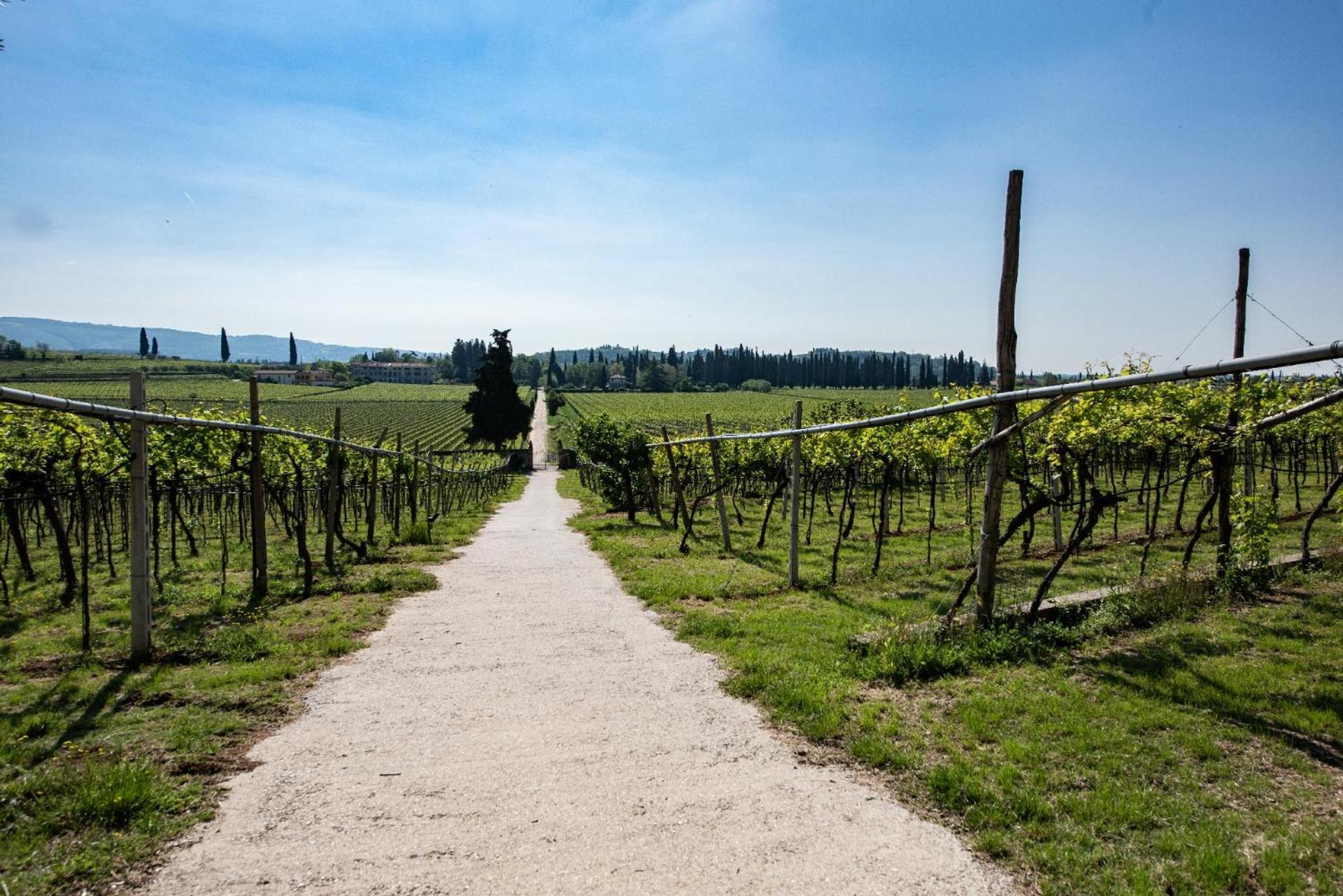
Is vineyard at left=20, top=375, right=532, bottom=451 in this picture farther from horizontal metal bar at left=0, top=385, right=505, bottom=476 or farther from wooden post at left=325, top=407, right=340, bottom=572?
horizontal metal bar at left=0, top=385, right=505, bottom=476

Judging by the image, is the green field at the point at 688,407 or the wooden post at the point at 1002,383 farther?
the green field at the point at 688,407

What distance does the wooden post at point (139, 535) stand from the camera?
5949 millimetres

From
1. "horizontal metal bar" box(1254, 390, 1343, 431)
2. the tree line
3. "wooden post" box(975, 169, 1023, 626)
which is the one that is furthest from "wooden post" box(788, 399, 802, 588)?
the tree line

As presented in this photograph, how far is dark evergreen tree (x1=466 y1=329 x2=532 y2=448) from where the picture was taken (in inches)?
2274

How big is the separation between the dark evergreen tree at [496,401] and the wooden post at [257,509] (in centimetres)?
4940

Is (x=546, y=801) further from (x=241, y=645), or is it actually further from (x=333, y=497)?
(x=333, y=497)

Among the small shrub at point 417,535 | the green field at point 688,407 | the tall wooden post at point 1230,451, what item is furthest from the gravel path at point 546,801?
the green field at point 688,407

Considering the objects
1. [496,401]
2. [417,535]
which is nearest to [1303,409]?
[417,535]

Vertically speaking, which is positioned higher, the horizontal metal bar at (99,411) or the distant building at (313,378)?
the distant building at (313,378)

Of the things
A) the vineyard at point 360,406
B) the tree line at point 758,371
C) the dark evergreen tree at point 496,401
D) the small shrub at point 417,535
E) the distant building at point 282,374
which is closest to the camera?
the small shrub at point 417,535

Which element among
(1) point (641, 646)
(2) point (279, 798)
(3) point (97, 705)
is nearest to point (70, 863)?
(2) point (279, 798)

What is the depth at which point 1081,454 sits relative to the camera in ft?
25.3

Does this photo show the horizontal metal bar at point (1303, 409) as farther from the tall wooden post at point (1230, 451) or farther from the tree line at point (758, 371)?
the tree line at point (758, 371)

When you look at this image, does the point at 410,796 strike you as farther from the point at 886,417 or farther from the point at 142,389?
the point at 886,417
